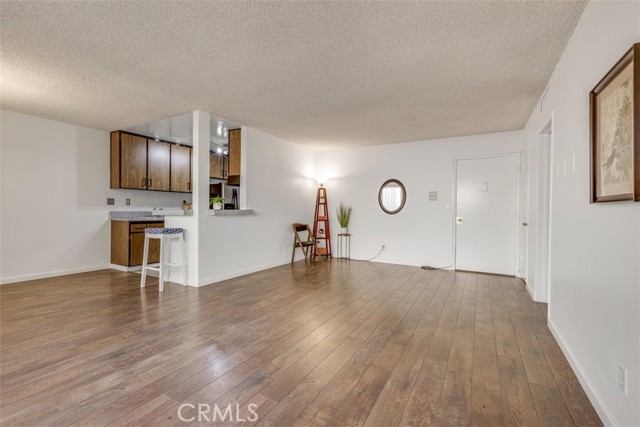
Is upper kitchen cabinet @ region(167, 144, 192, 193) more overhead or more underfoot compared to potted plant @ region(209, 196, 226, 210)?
more overhead

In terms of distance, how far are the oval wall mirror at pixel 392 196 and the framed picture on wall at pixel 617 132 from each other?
12.4 ft

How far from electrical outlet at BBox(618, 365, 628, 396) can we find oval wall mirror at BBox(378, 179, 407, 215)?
4198 millimetres

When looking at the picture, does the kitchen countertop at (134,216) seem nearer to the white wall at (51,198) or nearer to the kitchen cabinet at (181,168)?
the white wall at (51,198)

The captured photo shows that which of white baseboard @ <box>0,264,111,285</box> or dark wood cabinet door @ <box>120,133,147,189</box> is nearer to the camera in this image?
white baseboard @ <box>0,264,111,285</box>

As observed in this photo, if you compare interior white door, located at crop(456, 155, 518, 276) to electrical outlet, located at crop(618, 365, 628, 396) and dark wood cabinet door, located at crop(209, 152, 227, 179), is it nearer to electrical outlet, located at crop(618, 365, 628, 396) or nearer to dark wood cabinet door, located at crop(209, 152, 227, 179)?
electrical outlet, located at crop(618, 365, 628, 396)

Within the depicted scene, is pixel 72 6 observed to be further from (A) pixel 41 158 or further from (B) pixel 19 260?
(B) pixel 19 260

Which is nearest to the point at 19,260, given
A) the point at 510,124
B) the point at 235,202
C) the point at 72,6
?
the point at 235,202

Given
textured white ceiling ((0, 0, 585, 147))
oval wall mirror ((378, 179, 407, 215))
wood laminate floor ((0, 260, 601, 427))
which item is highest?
textured white ceiling ((0, 0, 585, 147))

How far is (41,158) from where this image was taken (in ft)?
13.9

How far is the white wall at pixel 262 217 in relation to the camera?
4.08 metres

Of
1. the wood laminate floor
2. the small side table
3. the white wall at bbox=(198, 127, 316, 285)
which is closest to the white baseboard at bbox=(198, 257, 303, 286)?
the white wall at bbox=(198, 127, 316, 285)

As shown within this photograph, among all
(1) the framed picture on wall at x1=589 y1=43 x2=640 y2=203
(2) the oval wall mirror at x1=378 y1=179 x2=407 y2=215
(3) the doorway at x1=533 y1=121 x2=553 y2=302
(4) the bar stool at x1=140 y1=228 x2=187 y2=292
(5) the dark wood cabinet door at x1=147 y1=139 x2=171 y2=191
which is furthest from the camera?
(2) the oval wall mirror at x1=378 y1=179 x2=407 y2=215

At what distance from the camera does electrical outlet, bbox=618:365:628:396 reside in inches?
49.9

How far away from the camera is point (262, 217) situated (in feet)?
16.2
